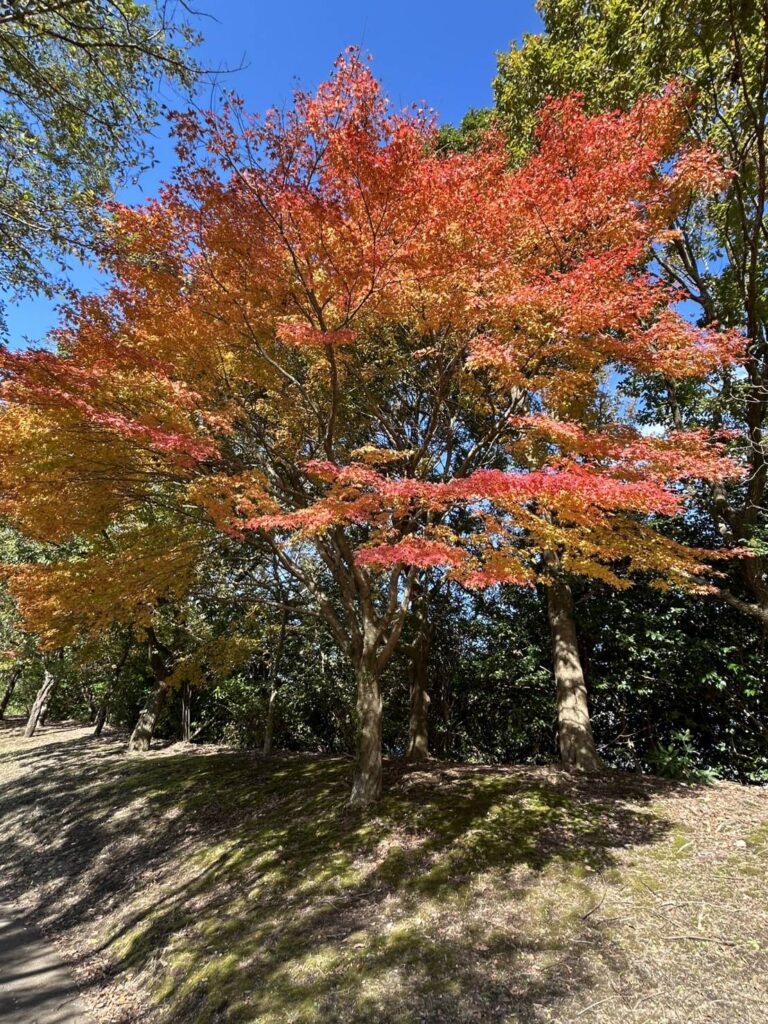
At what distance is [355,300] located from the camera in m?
6.57

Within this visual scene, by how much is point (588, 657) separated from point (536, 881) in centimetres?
544

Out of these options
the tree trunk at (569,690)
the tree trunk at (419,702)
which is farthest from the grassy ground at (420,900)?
the tree trunk at (419,702)

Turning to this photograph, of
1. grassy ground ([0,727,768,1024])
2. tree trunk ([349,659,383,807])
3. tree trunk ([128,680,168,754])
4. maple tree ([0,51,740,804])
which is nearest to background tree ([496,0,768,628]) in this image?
maple tree ([0,51,740,804])

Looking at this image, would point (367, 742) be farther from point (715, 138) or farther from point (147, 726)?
point (715, 138)

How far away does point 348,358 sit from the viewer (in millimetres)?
7934

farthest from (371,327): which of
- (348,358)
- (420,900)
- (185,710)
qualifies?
(185,710)

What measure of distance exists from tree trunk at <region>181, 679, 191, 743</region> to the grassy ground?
5.77m

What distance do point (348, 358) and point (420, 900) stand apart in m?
6.61

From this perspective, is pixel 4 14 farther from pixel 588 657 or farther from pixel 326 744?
pixel 326 744

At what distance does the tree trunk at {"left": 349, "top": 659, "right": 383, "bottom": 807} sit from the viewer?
681 centimetres

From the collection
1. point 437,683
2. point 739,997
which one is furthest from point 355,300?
point 437,683

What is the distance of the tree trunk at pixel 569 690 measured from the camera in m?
7.92

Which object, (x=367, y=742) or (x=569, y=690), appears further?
(x=569, y=690)

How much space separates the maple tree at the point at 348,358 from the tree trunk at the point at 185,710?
6388 mm
